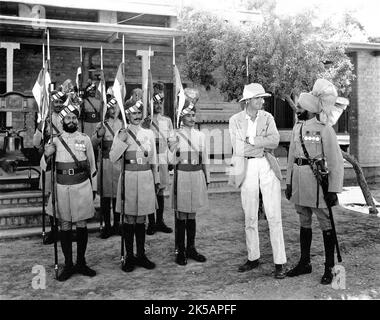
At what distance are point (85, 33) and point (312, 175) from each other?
6.35 m

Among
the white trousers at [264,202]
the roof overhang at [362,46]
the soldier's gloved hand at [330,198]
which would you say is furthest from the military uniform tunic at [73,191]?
the roof overhang at [362,46]

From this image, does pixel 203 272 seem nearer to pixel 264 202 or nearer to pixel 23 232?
pixel 264 202

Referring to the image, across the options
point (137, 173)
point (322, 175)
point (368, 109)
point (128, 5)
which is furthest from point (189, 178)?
point (368, 109)

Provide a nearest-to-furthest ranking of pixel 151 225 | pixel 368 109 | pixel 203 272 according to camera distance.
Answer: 1. pixel 203 272
2. pixel 151 225
3. pixel 368 109

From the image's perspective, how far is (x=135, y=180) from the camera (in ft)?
15.4

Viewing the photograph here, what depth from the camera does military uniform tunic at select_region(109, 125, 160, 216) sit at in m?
4.65

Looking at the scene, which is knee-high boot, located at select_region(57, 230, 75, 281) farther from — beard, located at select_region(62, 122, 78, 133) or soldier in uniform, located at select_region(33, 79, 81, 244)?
soldier in uniform, located at select_region(33, 79, 81, 244)

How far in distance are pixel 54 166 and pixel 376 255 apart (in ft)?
13.0

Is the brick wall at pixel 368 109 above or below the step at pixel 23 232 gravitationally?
above

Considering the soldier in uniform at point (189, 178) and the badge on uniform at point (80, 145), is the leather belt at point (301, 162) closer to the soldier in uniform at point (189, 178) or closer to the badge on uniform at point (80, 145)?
the soldier in uniform at point (189, 178)

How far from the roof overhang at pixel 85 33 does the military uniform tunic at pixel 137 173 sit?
372 cm

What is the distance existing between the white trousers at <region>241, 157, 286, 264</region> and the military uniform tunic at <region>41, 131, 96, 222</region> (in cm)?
Result: 169

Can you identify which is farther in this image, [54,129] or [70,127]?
[54,129]

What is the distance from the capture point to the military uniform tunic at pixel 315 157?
4230mm
